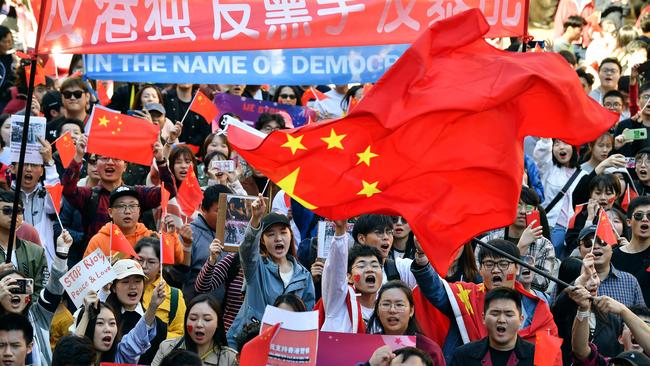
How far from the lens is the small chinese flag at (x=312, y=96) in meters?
15.5

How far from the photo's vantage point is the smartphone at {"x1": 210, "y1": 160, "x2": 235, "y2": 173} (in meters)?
11.9

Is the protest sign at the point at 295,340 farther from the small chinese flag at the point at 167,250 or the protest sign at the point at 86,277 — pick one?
the small chinese flag at the point at 167,250

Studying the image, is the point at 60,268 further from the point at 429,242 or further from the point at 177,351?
the point at 429,242

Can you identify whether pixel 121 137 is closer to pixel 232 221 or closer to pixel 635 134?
pixel 232 221

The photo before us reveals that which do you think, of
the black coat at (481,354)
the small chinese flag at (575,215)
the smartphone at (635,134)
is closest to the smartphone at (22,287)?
the black coat at (481,354)

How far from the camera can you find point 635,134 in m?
13.7

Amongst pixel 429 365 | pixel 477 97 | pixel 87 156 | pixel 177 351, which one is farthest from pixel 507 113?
pixel 87 156

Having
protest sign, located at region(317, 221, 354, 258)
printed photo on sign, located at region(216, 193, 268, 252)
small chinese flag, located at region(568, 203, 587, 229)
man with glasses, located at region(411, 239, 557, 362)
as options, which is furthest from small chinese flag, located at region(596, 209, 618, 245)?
printed photo on sign, located at region(216, 193, 268, 252)

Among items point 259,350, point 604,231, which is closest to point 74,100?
point 604,231

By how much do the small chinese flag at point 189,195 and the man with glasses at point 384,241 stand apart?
6.22ft

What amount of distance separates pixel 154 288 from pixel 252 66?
196cm

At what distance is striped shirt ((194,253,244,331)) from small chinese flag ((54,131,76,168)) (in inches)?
89.9

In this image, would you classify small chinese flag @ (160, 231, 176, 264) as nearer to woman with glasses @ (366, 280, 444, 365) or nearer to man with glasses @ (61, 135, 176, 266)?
man with glasses @ (61, 135, 176, 266)

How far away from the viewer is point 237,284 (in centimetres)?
1017
